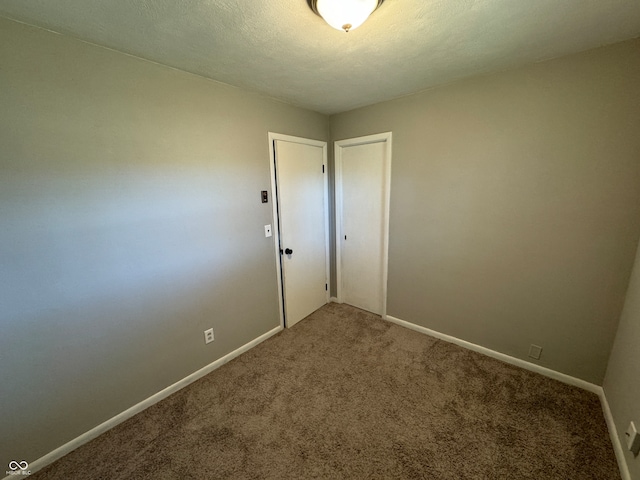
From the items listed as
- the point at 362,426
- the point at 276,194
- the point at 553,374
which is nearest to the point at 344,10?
the point at 276,194

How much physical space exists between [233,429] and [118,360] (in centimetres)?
89

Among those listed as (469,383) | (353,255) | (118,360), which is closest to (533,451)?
(469,383)

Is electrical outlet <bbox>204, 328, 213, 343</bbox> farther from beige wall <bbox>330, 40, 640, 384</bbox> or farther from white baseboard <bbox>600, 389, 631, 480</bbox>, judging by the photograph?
white baseboard <bbox>600, 389, 631, 480</bbox>

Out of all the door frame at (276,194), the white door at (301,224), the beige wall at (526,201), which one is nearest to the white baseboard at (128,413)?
the door frame at (276,194)

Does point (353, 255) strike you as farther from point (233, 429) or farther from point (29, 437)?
point (29, 437)

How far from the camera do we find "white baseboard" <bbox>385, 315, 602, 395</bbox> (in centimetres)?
180

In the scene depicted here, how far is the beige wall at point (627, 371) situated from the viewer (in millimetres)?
1271

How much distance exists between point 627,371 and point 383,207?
201 cm

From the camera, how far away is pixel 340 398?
180 centimetres

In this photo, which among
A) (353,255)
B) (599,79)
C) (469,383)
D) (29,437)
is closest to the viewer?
Answer: (29,437)

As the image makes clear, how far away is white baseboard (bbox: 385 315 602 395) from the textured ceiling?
2.27 meters

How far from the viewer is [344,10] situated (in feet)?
3.34

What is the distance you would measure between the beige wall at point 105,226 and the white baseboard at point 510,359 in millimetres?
1972

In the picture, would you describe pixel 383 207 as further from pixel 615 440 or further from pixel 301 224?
pixel 615 440
